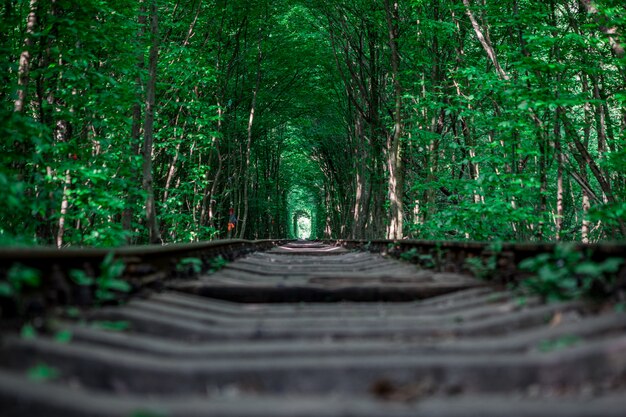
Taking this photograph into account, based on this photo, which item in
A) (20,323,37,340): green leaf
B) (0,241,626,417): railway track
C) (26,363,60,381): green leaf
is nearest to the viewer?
(0,241,626,417): railway track

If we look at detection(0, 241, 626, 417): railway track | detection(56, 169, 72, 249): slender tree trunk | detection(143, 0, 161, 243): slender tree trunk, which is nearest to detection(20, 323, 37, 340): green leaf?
detection(0, 241, 626, 417): railway track

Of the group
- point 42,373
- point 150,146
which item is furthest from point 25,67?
point 42,373

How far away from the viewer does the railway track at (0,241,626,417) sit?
1525 mm

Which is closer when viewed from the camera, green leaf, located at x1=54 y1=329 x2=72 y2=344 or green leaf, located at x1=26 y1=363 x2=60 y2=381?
green leaf, located at x1=26 y1=363 x2=60 y2=381

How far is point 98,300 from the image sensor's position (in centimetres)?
270

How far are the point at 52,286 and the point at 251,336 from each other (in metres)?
0.98

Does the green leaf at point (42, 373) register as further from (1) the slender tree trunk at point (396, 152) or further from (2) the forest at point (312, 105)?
(1) the slender tree trunk at point (396, 152)

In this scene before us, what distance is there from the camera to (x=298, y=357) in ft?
6.48

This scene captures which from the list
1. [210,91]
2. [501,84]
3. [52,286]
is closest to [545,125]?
[501,84]

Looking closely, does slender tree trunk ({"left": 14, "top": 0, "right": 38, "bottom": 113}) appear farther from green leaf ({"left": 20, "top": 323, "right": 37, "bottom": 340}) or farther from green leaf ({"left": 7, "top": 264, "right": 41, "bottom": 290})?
green leaf ({"left": 20, "top": 323, "right": 37, "bottom": 340})

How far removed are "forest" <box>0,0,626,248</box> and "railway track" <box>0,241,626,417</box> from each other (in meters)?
2.25

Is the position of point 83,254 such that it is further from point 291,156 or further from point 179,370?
point 291,156

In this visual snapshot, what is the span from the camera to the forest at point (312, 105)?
722 centimetres

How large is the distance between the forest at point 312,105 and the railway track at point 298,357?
7.39 feet
